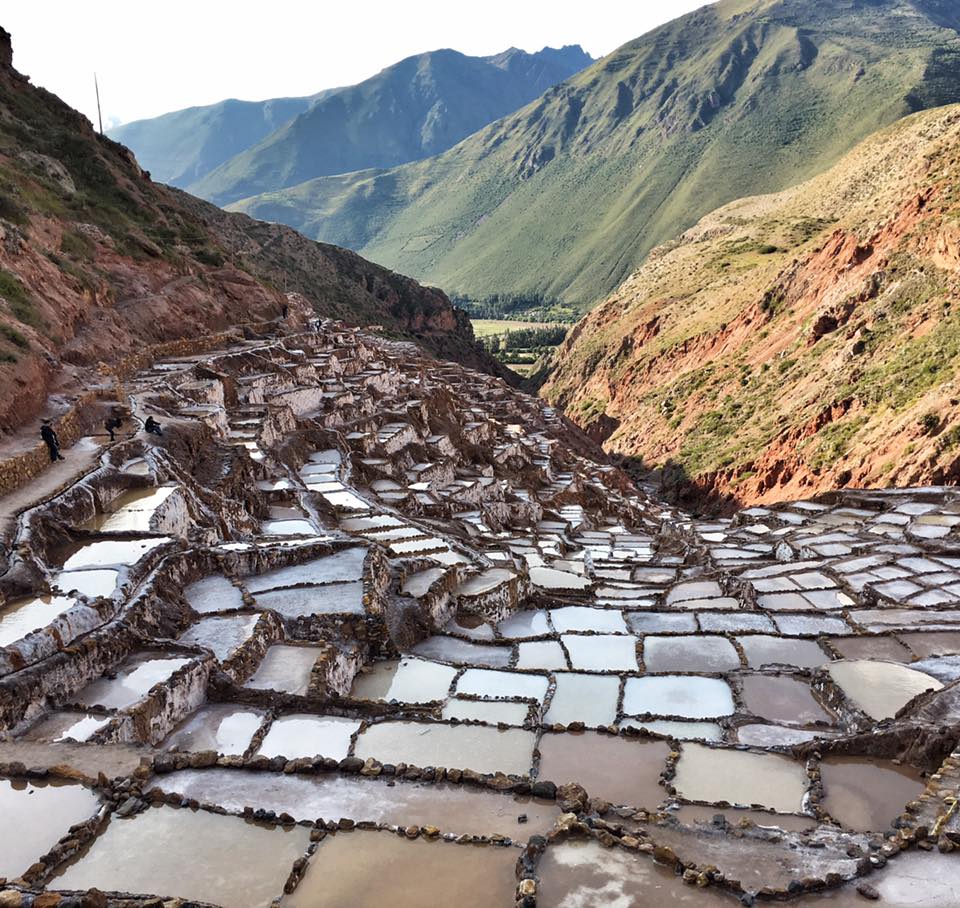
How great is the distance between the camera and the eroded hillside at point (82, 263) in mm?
22062

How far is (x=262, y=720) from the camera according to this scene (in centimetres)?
908

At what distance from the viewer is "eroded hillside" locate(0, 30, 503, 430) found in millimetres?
22062

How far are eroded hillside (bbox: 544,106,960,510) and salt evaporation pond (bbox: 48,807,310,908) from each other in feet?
88.1

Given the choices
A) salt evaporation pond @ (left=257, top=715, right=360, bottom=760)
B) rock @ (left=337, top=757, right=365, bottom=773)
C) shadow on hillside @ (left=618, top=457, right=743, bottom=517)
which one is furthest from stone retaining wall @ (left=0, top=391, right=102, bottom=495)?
shadow on hillside @ (left=618, top=457, right=743, bottom=517)

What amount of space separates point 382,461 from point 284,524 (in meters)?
8.25

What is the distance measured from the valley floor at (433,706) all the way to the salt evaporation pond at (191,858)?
24 millimetres

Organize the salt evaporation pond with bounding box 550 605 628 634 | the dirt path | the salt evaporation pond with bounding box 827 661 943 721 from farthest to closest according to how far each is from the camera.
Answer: the salt evaporation pond with bounding box 550 605 628 634 < the dirt path < the salt evaporation pond with bounding box 827 661 943 721

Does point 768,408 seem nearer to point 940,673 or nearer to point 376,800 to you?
point 940,673

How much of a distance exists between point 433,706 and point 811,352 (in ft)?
127

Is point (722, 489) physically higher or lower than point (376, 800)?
lower

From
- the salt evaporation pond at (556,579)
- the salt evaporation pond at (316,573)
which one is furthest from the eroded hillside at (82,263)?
the salt evaporation pond at (556,579)

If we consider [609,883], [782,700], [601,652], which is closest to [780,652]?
[782,700]

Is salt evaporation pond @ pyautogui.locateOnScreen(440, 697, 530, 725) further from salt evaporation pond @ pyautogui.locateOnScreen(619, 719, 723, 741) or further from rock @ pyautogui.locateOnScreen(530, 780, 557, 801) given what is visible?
rock @ pyautogui.locateOnScreen(530, 780, 557, 801)

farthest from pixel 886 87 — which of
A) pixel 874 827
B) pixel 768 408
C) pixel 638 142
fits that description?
pixel 874 827
